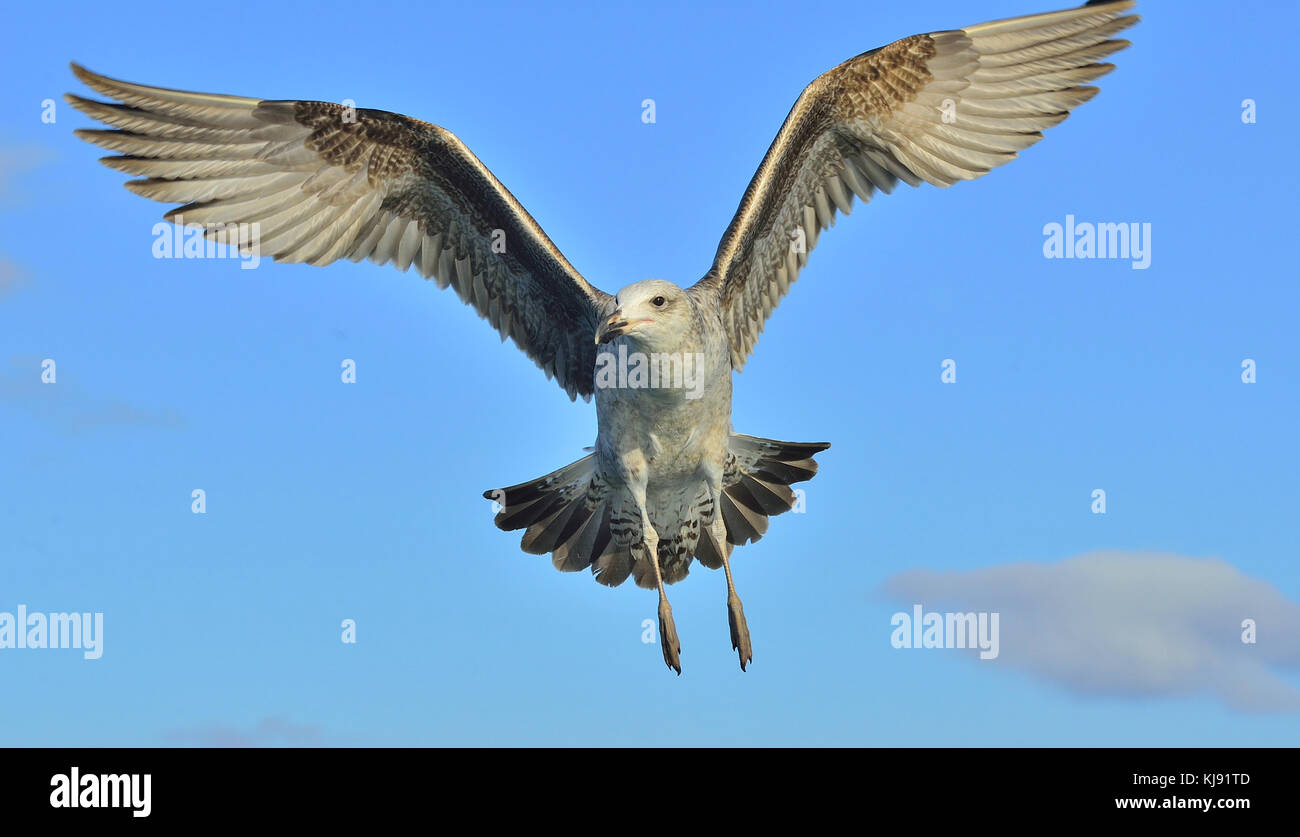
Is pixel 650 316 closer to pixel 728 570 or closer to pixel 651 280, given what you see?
pixel 651 280

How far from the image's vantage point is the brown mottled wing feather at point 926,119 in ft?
35.5

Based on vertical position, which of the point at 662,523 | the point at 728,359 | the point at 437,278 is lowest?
the point at 662,523

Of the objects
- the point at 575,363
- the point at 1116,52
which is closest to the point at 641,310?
the point at 575,363

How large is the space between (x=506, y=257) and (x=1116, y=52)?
567 cm

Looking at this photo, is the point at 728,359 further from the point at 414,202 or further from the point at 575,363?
the point at 414,202

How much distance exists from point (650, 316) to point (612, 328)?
0.32 meters

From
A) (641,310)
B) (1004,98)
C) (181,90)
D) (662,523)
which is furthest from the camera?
(1004,98)

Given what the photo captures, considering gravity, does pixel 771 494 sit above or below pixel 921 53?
below

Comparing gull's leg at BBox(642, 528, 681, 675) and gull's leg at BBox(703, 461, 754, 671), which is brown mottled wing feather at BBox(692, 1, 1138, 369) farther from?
gull's leg at BBox(642, 528, 681, 675)

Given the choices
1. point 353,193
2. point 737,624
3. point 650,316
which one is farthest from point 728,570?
point 353,193

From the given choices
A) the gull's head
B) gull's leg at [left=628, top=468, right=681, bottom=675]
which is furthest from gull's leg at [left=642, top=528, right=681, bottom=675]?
the gull's head

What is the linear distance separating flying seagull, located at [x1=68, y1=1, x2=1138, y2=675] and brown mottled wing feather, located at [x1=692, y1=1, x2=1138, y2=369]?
2 cm

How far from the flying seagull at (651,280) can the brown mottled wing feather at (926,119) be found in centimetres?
2

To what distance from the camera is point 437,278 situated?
10.8 meters
